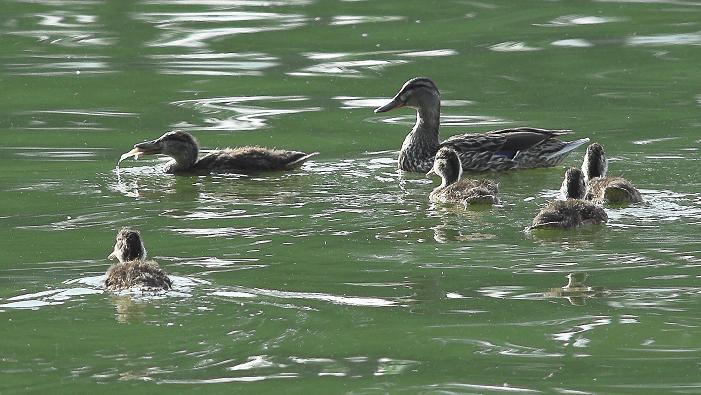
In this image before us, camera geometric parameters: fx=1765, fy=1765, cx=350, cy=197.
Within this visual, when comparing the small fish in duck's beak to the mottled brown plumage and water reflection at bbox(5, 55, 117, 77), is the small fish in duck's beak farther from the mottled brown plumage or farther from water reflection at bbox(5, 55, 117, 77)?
the mottled brown plumage

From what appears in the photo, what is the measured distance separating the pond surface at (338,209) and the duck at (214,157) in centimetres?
16

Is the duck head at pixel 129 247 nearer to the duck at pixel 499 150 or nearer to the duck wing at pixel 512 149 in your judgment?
the duck at pixel 499 150

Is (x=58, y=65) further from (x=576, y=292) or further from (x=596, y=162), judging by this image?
(x=576, y=292)

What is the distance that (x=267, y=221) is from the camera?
10914 mm

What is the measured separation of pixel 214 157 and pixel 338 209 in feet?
7.48

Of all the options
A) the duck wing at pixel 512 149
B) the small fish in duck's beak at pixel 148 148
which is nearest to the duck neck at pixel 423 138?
the duck wing at pixel 512 149

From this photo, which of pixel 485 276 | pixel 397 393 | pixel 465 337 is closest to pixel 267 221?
pixel 485 276

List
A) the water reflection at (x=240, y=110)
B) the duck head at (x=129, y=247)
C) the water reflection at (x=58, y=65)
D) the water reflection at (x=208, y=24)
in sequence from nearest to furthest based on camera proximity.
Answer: the duck head at (x=129, y=247) → the water reflection at (x=240, y=110) → the water reflection at (x=58, y=65) → the water reflection at (x=208, y=24)

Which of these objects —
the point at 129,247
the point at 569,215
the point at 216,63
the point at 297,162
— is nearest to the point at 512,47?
the point at 216,63

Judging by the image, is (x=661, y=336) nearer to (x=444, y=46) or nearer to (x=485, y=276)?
(x=485, y=276)

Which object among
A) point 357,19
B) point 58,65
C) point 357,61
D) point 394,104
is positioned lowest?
point 394,104

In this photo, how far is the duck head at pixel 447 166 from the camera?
40.8 ft

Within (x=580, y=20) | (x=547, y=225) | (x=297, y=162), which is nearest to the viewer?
(x=547, y=225)

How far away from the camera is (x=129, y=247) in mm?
9469
